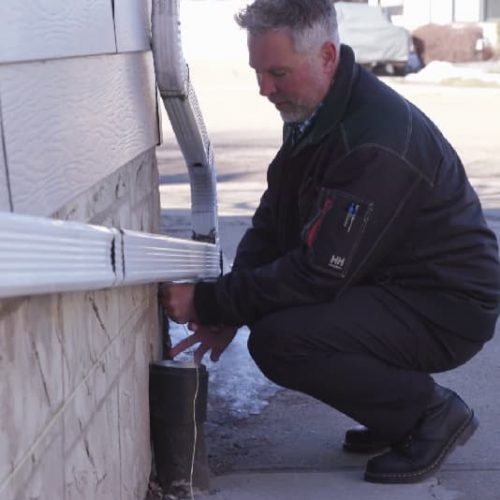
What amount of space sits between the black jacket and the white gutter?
1.15 feet

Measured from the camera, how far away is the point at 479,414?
4605mm

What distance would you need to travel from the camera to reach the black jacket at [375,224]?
3.61 metres

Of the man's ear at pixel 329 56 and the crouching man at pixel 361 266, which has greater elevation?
the man's ear at pixel 329 56

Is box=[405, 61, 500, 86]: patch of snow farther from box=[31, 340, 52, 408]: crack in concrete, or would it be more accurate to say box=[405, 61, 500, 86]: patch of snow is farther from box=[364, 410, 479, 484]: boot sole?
box=[31, 340, 52, 408]: crack in concrete

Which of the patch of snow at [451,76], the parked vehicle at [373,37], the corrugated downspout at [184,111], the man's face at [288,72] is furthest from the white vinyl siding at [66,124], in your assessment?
the parked vehicle at [373,37]

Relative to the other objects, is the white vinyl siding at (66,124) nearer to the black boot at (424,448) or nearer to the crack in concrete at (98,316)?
the crack in concrete at (98,316)

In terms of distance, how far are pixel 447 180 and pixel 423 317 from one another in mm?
428

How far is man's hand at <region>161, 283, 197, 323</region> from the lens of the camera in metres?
3.88

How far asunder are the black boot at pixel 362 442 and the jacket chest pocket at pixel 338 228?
0.76 metres

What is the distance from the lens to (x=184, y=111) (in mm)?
4164

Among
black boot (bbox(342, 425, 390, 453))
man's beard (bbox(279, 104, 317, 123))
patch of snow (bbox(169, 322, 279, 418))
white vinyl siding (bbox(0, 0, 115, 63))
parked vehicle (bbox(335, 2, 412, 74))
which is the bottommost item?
parked vehicle (bbox(335, 2, 412, 74))

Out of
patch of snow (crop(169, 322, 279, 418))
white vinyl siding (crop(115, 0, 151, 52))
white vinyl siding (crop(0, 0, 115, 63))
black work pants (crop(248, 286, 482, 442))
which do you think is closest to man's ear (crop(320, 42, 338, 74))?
white vinyl siding (crop(115, 0, 151, 52))

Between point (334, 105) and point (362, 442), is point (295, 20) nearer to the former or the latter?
point (334, 105)

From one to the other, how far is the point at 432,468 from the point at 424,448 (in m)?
0.07
